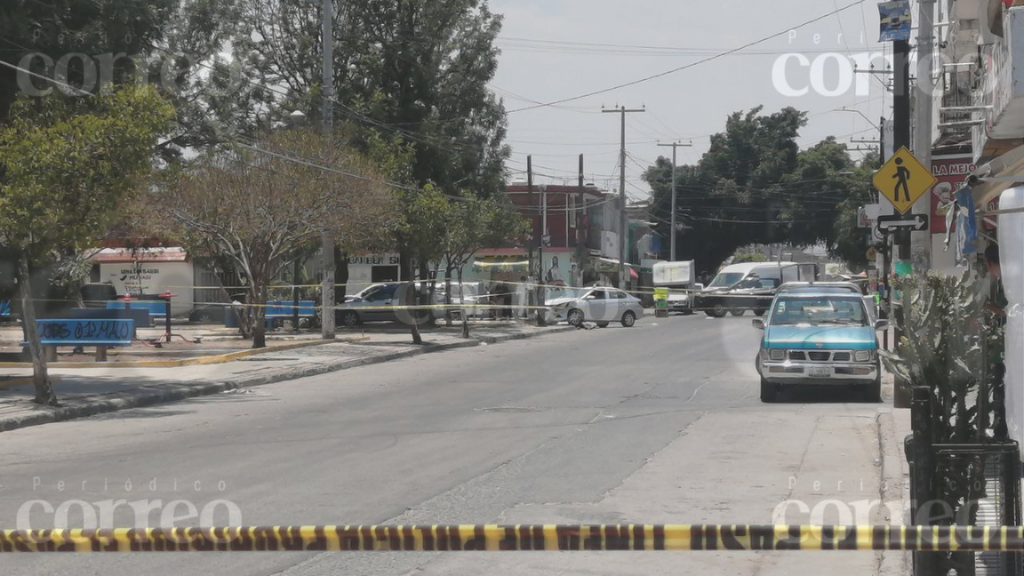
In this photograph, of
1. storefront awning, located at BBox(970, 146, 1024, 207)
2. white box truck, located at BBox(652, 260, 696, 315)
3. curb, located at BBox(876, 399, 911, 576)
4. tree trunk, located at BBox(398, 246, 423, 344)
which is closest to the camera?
curb, located at BBox(876, 399, 911, 576)

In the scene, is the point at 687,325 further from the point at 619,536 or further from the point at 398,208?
the point at 619,536

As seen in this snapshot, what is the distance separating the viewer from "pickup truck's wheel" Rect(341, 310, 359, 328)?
135ft

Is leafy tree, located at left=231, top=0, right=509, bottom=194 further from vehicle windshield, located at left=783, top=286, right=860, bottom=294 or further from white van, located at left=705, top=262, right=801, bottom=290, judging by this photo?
vehicle windshield, located at left=783, top=286, right=860, bottom=294

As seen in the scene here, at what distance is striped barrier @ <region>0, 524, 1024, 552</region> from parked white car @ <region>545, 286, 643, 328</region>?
3877 cm

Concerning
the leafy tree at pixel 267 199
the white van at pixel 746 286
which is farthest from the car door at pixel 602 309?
the leafy tree at pixel 267 199

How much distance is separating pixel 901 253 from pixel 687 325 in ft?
86.6

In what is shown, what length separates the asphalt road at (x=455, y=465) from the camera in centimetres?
764

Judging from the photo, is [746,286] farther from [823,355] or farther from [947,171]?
[823,355]

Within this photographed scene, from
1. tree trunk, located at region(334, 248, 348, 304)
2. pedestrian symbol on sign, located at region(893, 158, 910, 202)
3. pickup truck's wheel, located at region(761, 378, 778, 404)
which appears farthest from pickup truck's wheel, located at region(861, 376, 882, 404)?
tree trunk, located at region(334, 248, 348, 304)

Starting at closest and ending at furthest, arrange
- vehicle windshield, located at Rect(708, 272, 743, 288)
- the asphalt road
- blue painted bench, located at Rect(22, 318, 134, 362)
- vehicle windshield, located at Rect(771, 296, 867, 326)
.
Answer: the asphalt road
vehicle windshield, located at Rect(771, 296, 867, 326)
blue painted bench, located at Rect(22, 318, 134, 362)
vehicle windshield, located at Rect(708, 272, 743, 288)

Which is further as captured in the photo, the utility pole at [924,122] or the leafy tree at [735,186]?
the leafy tree at [735,186]

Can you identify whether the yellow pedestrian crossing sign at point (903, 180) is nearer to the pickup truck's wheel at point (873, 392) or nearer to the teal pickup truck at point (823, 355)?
the teal pickup truck at point (823, 355)

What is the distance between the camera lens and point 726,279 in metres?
55.2

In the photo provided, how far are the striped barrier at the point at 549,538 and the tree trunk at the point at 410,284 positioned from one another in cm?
2651
